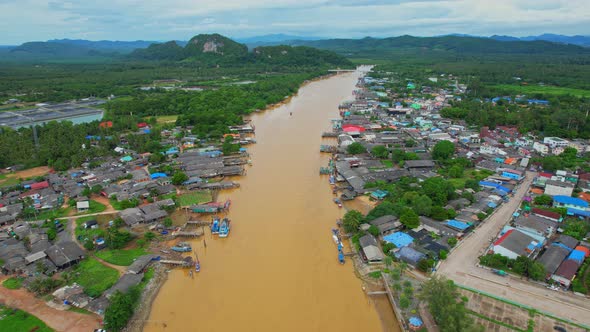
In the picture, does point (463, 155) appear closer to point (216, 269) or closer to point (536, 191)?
point (536, 191)

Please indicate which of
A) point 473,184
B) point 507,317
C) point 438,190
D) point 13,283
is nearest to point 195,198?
point 13,283

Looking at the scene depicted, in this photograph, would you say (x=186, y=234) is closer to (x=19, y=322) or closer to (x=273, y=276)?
(x=273, y=276)

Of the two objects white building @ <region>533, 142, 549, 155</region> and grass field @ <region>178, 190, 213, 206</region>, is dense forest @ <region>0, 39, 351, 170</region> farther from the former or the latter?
white building @ <region>533, 142, 549, 155</region>

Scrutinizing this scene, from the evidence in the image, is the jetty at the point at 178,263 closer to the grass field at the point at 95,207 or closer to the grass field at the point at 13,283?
the grass field at the point at 13,283

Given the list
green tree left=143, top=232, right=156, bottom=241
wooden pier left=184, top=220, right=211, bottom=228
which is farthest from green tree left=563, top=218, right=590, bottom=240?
green tree left=143, top=232, right=156, bottom=241

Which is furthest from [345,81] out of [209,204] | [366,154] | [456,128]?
[209,204]

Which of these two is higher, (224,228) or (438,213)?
(438,213)
